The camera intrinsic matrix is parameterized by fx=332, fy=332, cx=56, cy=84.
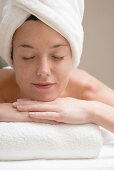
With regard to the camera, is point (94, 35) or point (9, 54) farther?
point (94, 35)

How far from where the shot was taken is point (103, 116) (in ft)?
2.87

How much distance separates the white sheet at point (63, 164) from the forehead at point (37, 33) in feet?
1.02

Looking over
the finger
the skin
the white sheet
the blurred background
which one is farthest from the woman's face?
the blurred background

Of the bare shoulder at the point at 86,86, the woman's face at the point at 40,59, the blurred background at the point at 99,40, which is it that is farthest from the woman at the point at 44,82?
the blurred background at the point at 99,40

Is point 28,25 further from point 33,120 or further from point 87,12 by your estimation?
point 87,12

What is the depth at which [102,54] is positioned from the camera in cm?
187

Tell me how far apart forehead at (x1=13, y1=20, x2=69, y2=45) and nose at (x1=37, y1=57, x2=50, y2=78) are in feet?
0.17

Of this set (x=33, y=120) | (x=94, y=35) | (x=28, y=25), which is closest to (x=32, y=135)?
(x=33, y=120)

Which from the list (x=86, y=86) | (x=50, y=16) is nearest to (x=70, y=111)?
(x=50, y=16)

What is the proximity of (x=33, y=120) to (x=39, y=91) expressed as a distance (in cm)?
15

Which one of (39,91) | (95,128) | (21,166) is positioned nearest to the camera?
(21,166)

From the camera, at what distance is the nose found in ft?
2.82

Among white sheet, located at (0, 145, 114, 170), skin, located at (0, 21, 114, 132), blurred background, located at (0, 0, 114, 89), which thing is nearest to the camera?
white sheet, located at (0, 145, 114, 170)

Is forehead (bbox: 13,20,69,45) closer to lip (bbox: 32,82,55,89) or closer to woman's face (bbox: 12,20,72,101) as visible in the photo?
woman's face (bbox: 12,20,72,101)
